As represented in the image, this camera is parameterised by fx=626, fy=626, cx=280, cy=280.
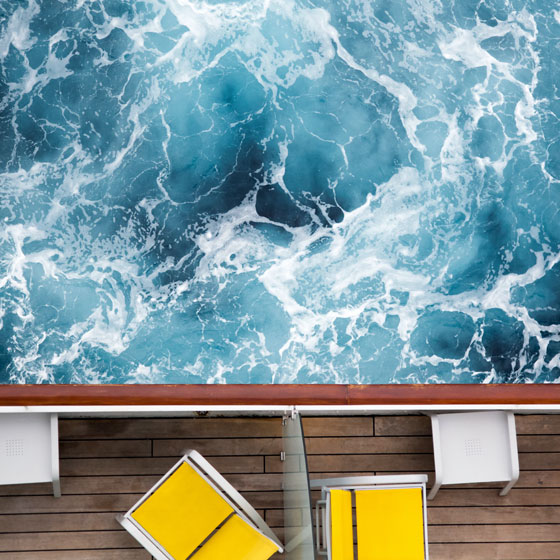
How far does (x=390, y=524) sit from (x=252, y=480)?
686 millimetres

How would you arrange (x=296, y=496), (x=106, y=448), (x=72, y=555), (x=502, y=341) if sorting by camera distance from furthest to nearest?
1. (x=502, y=341)
2. (x=106, y=448)
3. (x=72, y=555)
4. (x=296, y=496)

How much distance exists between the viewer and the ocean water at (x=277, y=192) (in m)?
6.20

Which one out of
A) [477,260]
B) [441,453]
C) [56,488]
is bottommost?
[56,488]

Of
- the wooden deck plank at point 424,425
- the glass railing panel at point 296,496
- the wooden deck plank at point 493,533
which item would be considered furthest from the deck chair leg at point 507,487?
the glass railing panel at point 296,496

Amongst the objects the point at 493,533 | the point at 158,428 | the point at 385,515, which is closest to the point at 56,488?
the point at 158,428

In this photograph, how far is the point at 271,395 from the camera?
9.26ft

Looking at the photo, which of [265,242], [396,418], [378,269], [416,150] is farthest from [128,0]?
[396,418]

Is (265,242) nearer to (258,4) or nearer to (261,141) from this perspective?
(261,141)

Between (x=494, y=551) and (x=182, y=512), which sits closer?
(x=182, y=512)

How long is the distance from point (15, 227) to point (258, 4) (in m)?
3.46

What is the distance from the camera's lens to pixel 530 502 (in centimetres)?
307

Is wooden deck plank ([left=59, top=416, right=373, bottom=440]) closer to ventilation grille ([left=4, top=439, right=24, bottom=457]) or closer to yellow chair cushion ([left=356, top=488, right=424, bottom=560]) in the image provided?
ventilation grille ([left=4, top=439, right=24, bottom=457])

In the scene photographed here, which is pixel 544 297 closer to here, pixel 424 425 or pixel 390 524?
pixel 424 425

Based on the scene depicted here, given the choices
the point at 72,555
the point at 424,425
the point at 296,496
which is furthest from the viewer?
the point at 424,425
